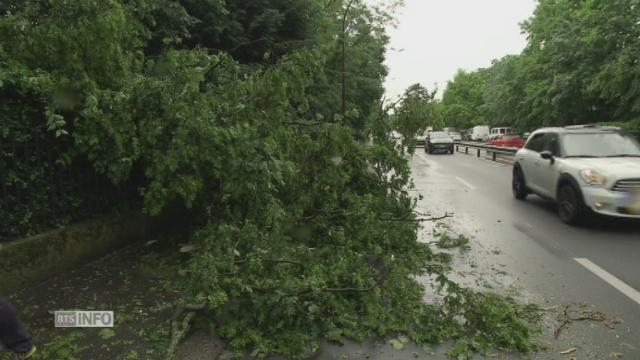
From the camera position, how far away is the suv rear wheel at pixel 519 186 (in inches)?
421

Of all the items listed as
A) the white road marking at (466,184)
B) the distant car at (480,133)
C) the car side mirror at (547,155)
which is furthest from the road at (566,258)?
the distant car at (480,133)

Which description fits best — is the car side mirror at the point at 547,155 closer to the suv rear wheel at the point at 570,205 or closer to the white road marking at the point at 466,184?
the suv rear wheel at the point at 570,205

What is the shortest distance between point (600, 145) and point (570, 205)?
1.60 meters

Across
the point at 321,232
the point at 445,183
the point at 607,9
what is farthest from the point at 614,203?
the point at 607,9

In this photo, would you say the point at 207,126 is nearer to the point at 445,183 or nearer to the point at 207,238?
the point at 207,238

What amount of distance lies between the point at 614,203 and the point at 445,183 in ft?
23.8

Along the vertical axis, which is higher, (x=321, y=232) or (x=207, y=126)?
(x=207, y=126)

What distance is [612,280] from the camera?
524 centimetres

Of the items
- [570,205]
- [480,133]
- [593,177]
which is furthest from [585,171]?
[480,133]

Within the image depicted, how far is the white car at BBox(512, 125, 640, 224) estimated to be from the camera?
7301 millimetres

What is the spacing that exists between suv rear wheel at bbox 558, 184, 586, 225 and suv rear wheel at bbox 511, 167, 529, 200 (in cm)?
226

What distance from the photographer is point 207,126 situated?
4816 millimetres

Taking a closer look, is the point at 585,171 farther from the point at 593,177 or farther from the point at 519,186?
the point at 519,186

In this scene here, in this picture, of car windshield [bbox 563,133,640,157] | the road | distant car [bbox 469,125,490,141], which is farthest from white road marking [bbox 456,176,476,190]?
distant car [bbox 469,125,490,141]
